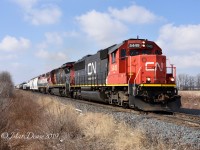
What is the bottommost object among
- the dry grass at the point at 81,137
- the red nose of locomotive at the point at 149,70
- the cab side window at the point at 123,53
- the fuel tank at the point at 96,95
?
the dry grass at the point at 81,137

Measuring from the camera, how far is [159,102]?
50.2 feet

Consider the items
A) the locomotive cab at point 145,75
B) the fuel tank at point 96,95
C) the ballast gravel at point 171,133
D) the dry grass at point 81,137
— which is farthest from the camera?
the fuel tank at point 96,95

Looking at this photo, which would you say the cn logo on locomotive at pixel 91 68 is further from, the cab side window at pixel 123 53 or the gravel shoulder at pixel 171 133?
the gravel shoulder at pixel 171 133

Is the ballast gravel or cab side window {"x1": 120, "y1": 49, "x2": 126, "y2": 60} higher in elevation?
cab side window {"x1": 120, "y1": 49, "x2": 126, "y2": 60}

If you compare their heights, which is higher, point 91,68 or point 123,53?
point 123,53

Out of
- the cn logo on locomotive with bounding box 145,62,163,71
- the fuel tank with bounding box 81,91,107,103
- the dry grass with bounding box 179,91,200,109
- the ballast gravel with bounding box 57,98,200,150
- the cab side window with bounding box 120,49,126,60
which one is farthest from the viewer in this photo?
the dry grass with bounding box 179,91,200,109

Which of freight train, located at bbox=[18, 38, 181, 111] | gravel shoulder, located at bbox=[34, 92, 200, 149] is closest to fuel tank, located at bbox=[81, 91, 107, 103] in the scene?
freight train, located at bbox=[18, 38, 181, 111]

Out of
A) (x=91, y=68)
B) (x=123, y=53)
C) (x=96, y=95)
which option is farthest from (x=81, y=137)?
(x=91, y=68)

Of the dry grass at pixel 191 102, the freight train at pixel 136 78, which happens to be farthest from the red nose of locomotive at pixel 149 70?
the dry grass at pixel 191 102

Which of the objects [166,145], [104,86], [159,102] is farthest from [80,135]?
[104,86]

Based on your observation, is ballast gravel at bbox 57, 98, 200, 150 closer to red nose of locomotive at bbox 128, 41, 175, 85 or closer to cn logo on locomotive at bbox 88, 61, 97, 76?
red nose of locomotive at bbox 128, 41, 175, 85

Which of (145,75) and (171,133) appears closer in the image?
(171,133)

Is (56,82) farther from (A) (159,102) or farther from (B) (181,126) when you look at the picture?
(B) (181,126)

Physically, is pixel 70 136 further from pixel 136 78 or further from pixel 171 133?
pixel 136 78
